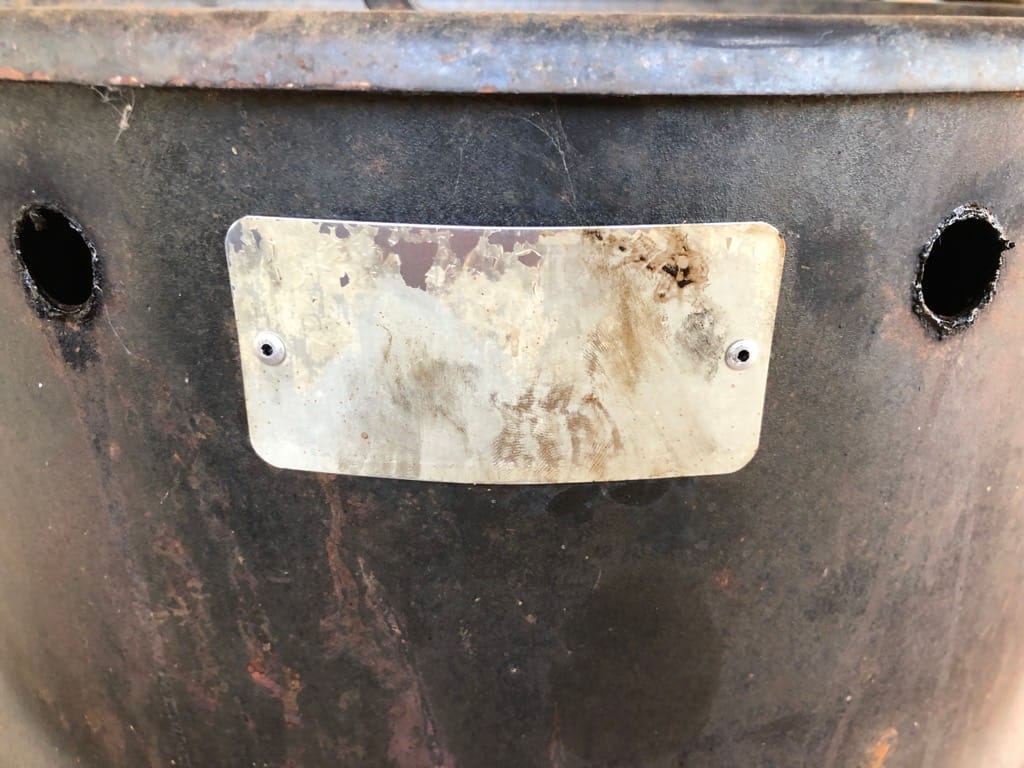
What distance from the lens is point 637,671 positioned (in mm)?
736

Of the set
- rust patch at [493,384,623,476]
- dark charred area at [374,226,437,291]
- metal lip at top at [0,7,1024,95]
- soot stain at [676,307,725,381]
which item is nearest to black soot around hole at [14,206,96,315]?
metal lip at top at [0,7,1024,95]

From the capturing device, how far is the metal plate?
1.99 feet

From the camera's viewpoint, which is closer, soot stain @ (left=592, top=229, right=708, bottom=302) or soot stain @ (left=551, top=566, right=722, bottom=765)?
soot stain @ (left=592, top=229, right=708, bottom=302)

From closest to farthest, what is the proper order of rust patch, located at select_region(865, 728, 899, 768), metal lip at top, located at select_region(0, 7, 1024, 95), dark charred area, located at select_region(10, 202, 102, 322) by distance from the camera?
metal lip at top, located at select_region(0, 7, 1024, 95), dark charred area, located at select_region(10, 202, 102, 322), rust patch, located at select_region(865, 728, 899, 768)

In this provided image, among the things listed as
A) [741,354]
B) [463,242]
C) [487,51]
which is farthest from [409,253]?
[741,354]

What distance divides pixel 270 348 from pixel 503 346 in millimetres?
171

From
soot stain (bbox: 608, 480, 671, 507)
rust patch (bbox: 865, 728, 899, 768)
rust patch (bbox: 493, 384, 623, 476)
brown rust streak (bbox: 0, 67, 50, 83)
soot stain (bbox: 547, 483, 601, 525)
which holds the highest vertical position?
brown rust streak (bbox: 0, 67, 50, 83)

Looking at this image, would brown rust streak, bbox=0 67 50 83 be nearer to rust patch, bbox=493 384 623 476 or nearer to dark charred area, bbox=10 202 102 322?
dark charred area, bbox=10 202 102 322

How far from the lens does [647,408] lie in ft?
2.12

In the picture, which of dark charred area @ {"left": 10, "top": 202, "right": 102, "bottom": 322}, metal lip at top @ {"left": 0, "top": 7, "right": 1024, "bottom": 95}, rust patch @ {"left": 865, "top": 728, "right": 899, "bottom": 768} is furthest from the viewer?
rust patch @ {"left": 865, "top": 728, "right": 899, "bottom": 768}

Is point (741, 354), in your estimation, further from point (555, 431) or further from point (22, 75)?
point (22, 75)

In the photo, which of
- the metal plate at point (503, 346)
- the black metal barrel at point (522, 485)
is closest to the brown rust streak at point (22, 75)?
the black metal barrel at point (522, 485)

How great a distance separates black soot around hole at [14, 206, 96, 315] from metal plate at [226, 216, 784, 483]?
0.52 feet

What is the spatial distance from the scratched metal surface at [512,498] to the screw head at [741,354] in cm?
2
